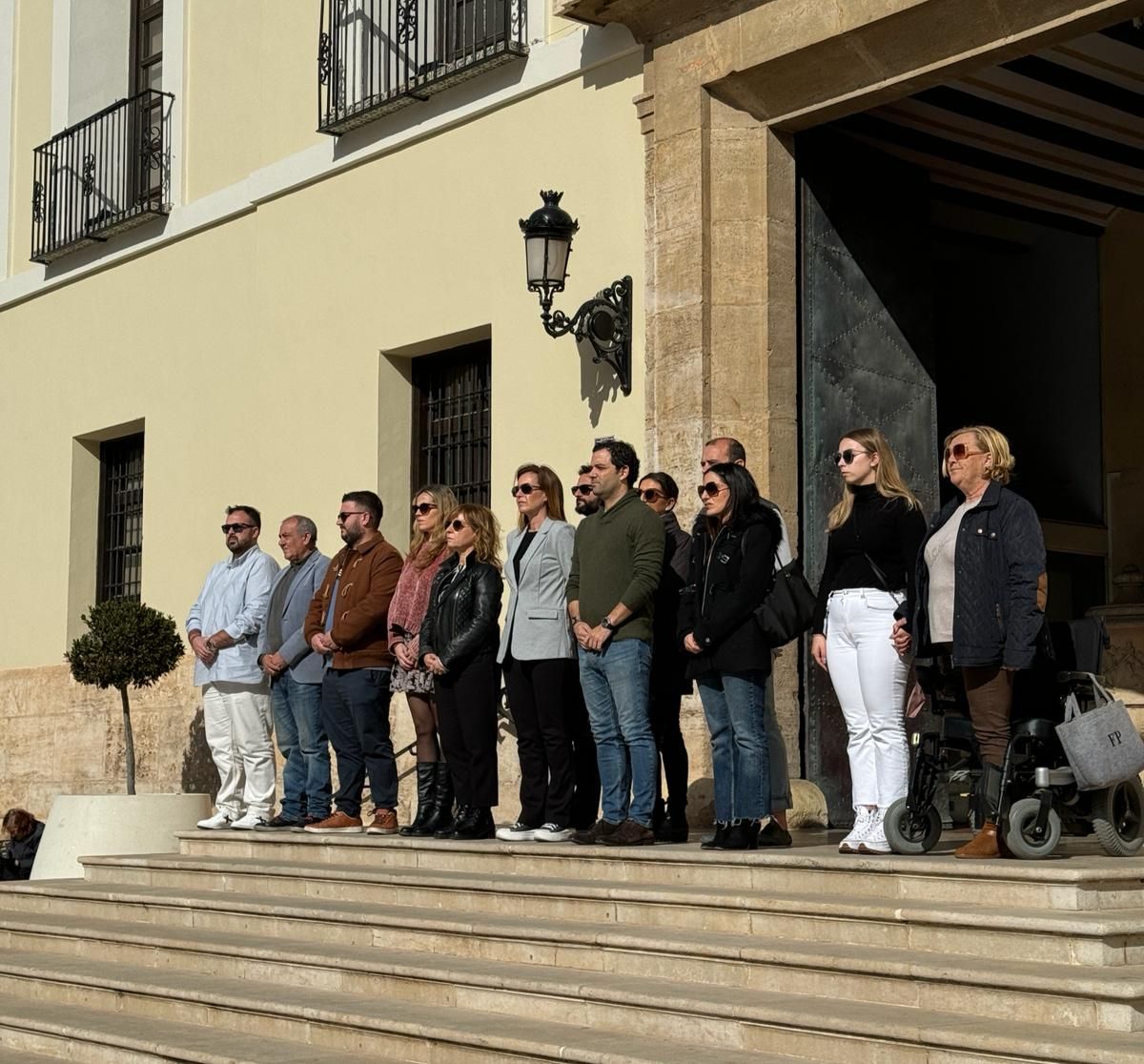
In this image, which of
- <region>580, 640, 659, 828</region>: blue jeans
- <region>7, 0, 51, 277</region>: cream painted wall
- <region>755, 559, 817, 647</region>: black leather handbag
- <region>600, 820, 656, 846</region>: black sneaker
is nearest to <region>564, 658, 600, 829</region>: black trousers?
<region>580, 640, 659, 828</region>: blue jeans

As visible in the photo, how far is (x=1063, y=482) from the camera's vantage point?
539 inches

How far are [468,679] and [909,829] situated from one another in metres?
2.68

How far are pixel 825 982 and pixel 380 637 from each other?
439 centimetres

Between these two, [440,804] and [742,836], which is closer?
[742,836]

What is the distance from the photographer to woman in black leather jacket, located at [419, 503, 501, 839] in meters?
8.91

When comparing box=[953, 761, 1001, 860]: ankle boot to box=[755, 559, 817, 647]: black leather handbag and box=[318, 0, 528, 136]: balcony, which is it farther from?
box=[318, 0, 528, 136]: balcony

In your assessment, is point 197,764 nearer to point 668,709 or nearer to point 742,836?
point 668,709

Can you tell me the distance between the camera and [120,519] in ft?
51.5

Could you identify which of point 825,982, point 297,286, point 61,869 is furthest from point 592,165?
point 825,982

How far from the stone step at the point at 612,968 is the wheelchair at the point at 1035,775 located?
0.84 meters

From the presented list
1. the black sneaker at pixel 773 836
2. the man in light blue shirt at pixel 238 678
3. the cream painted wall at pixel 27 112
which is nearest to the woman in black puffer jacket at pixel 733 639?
the black sneaker at pixel 773 836

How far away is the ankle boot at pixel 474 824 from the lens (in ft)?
29.5

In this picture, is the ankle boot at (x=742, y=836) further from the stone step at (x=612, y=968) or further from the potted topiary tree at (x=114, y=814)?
the potted topiary tree at (x=114, y=814)

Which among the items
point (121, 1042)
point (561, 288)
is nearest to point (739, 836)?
point (121, 1042)
